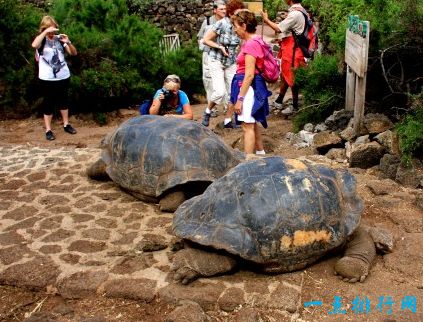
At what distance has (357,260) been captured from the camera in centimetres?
366

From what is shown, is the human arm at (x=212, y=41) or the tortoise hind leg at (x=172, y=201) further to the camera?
the human arm at (x=212, y=41)

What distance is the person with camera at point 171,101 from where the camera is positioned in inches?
229

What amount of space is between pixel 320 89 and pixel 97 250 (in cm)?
446

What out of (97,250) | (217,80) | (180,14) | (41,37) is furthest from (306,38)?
(180,14)

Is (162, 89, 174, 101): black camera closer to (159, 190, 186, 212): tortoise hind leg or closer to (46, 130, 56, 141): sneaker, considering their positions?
(159, 190, 186, 212): tortoise hind leg

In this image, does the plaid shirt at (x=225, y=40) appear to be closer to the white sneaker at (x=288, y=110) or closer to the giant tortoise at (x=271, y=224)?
the white sneaker at (x=288, y=110)

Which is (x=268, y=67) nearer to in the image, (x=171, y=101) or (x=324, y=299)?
(x=171, y=101)

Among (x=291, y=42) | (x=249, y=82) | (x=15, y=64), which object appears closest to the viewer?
(x=249, y=82)

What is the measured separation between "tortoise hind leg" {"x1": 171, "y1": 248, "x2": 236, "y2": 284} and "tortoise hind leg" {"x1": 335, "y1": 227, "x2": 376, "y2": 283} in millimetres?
801

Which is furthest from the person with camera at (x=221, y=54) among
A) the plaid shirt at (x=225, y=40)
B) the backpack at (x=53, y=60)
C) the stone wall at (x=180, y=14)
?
the stone wall at (x=180, y=14)

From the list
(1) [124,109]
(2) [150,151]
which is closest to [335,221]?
(2) [150,151]

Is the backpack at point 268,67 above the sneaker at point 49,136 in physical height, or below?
above

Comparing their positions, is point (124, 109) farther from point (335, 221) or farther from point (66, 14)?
point (335, 221)

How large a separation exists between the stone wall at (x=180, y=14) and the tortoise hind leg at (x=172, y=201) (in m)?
11.0
